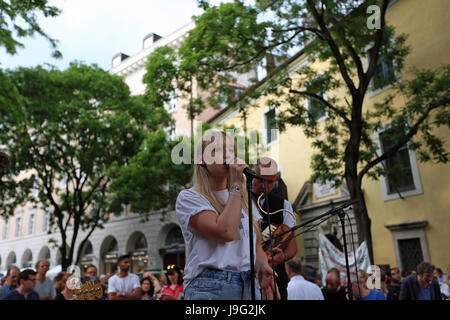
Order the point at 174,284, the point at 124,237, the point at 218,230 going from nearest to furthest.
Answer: the point at 218,230
the point at 174,284
the point at 124,237

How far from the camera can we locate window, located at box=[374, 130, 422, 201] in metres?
12.6

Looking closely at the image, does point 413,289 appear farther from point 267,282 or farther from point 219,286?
point 219,286

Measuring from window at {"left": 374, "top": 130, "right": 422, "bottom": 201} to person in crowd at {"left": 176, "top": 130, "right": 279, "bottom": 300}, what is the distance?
11430mm

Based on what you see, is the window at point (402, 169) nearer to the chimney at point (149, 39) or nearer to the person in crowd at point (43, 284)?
the person in crowd at point (43, 284)

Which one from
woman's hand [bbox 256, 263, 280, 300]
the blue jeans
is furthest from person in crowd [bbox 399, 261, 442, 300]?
the blue jeans

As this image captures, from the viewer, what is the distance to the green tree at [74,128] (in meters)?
18.2

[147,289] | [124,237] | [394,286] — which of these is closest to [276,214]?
[147,289]

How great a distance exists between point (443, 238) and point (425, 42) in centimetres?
676

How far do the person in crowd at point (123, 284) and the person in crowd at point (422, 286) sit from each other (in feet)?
17.3

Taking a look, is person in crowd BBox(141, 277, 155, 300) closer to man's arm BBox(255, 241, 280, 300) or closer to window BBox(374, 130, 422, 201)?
man's arm BBox(255, 241, 280, 300)

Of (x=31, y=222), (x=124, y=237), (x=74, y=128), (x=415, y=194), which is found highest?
(x=74, y=128)

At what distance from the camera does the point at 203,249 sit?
1969mm

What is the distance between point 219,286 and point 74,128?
1877 cm

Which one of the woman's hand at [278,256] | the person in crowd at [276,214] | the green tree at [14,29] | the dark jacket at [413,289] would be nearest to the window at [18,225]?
the green tree at [14,29]
